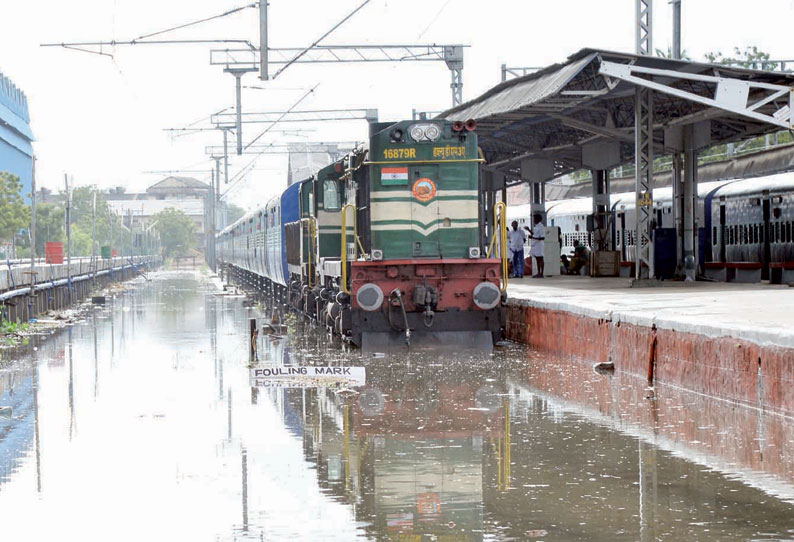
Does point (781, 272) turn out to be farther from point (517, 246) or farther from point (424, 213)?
point (424, 213)

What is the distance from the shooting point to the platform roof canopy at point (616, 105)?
20.8 metres

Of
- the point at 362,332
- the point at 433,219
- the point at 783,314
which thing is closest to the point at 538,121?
the point at 433,219

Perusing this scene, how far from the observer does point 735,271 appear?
2856 centimetres

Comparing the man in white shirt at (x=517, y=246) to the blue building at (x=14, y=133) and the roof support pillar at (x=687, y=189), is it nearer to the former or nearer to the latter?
the roof support pillar at (x=687, y=189)

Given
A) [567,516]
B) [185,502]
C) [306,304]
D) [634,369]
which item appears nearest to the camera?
[567,516]

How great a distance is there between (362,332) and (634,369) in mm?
5007

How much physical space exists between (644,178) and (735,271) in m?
5.49

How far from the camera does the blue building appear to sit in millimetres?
94512

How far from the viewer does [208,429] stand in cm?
982

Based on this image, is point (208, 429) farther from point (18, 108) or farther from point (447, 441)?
point (18, 108)

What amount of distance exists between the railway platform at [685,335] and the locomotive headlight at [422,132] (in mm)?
3060

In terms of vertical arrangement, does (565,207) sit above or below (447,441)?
above

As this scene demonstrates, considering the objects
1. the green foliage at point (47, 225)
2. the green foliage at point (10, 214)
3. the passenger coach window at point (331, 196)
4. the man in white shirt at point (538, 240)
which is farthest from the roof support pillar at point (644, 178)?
the green foliage at point (47, 225)

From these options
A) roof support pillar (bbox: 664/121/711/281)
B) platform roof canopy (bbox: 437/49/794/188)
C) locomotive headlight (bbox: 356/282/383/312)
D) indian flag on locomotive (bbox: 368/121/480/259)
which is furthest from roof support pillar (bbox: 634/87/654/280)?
locomotive headlight (bbox: 356/282/383/312)
